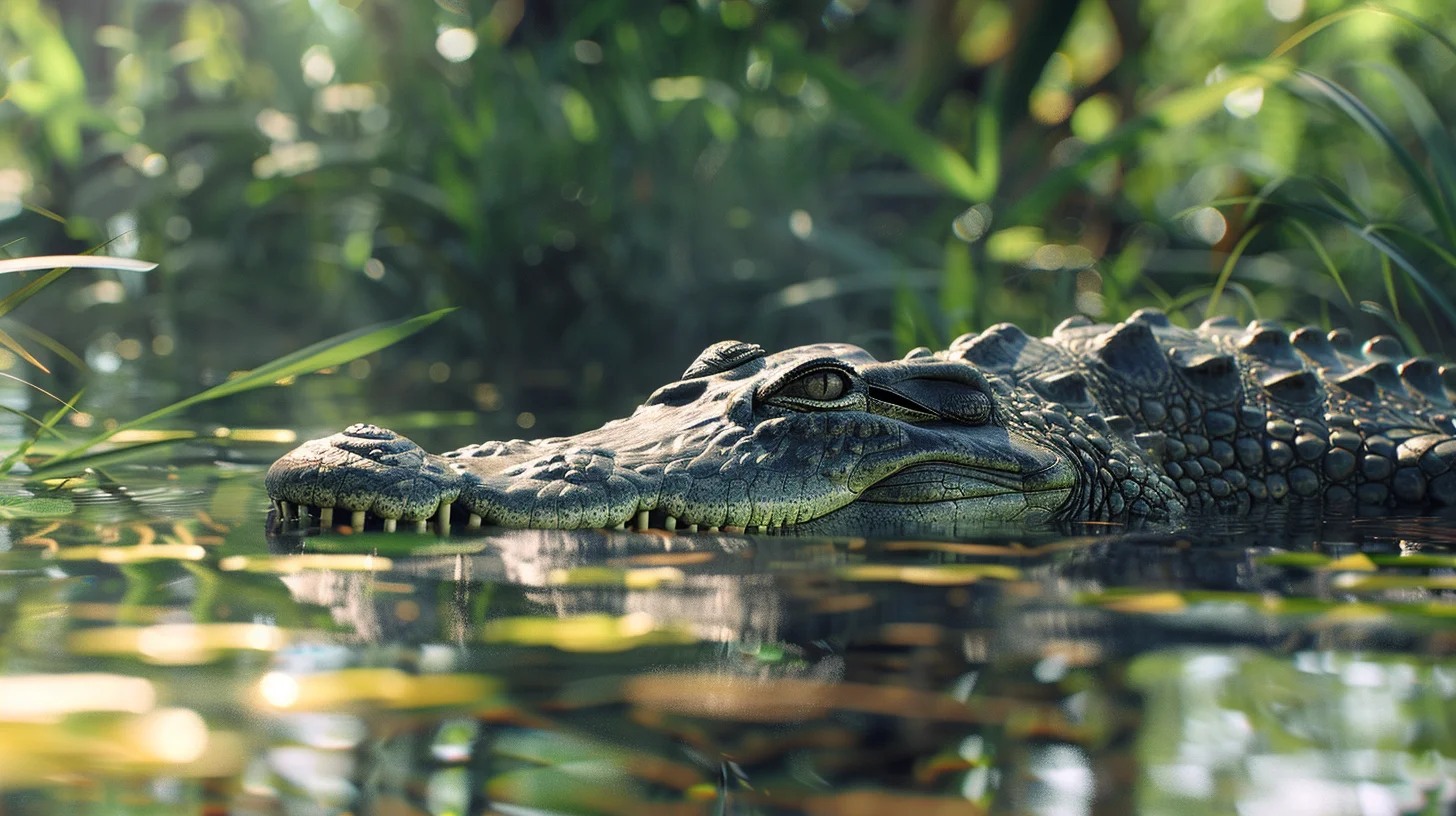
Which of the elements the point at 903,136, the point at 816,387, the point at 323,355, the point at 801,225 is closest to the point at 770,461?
the point at 816,387

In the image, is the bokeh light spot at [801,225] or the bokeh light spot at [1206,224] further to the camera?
the bokeh light spot at [1206,224]

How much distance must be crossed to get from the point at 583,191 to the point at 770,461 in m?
5.55

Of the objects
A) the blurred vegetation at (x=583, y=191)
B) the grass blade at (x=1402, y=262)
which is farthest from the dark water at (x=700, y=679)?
the blurred vegetation at (x=583, y=191)

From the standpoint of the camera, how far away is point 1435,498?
4.11 metres

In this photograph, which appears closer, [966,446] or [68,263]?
[68,263]

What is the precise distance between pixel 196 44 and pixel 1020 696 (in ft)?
36.1

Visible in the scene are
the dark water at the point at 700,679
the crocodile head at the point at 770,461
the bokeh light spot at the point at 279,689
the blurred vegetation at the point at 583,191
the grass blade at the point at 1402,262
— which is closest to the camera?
the dark water at the point at 700,679

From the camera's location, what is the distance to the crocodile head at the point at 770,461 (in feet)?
9.13

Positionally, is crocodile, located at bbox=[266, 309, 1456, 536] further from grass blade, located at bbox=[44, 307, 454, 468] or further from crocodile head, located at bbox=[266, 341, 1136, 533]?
grass blade, located at bbox=[44, 307, 454, 468]

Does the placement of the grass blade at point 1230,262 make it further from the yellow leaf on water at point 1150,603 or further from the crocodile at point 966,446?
the yellow leaf on water at point 1150,603

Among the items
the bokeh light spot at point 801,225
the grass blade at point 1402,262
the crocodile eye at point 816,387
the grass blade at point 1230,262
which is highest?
the bokeh light spot at point 801,225

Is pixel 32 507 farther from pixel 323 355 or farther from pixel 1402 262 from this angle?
pixel 1402 262

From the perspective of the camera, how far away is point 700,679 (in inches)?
70.4

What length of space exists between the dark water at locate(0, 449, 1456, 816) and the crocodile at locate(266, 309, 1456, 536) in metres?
0.18
